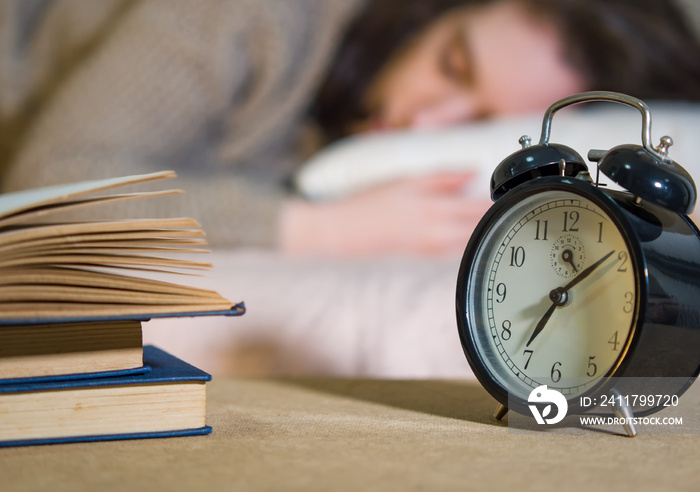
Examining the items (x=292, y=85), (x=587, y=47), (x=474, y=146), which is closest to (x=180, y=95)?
(x=292, y=85)

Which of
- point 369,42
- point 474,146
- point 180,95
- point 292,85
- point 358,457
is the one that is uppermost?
point 369,42

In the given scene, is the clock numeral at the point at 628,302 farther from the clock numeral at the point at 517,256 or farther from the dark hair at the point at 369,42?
the dark hair at the point at 369,42

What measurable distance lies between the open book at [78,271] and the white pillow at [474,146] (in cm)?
112

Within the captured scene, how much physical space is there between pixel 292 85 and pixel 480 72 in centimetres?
60

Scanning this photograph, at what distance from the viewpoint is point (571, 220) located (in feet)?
2.02

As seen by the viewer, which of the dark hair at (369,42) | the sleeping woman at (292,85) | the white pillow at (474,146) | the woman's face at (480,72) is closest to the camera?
the white pillow at (474,146)

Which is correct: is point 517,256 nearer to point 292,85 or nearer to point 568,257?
point 568,257

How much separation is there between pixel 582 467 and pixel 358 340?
51cm

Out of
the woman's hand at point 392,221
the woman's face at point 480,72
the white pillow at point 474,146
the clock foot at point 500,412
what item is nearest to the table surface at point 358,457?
the clock foot at point 500,412

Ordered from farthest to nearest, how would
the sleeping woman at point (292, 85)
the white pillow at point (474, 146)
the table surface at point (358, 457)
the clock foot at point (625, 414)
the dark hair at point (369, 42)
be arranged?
the dark hair at point (369, 42) < the sleeping woman at point (292, 85) < the white pillow at point (474, 146) < the clock foot at point (625, 414) < the table surface at point (358, 457)

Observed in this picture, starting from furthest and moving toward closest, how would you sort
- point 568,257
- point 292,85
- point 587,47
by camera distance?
point 292,85
point 587,47
point 568,257

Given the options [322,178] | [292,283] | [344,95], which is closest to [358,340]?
[292,283]

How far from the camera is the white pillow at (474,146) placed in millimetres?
1498

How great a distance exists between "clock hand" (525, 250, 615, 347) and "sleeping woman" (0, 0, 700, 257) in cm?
88
